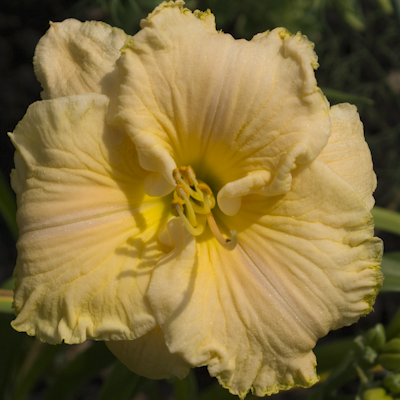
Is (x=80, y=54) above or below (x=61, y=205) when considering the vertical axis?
above

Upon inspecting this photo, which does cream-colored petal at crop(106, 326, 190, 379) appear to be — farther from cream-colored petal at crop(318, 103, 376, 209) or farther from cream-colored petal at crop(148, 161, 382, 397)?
cream-colored petal at crop(318, 103, 376, 209)

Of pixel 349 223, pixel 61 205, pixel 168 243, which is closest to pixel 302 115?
pixel 349 223

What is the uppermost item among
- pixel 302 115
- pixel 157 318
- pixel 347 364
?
pixel 302 115

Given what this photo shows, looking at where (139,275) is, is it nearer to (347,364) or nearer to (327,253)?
(327,253)

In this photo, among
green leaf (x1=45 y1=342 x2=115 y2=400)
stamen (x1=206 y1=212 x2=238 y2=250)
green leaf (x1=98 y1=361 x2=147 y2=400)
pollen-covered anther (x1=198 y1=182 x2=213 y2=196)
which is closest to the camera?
stamen (x1=206 y1=212 x2=238 y2=250)

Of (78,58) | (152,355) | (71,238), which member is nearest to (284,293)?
(152,355)

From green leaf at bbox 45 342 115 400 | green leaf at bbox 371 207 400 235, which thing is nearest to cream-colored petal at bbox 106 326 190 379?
green leaf at bbox 45 342 115 400
